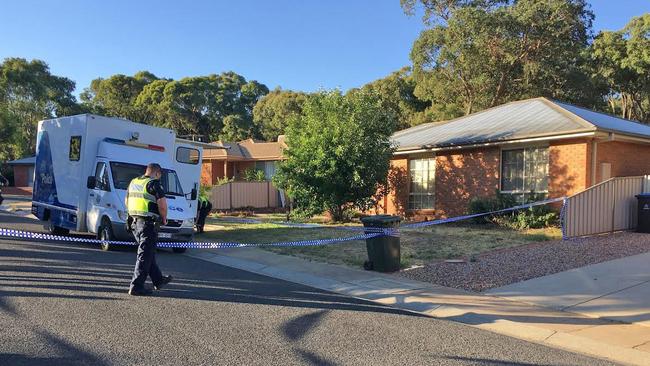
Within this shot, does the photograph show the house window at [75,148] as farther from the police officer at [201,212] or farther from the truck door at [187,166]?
the police officer at [201,212]

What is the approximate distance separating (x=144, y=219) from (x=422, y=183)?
44.5 feet

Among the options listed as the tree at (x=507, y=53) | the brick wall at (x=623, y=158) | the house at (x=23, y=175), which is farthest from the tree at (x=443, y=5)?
the house at (x=23, y=175)

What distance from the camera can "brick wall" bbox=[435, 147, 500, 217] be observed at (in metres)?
16.7

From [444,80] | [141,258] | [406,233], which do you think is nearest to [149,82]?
[444,80]

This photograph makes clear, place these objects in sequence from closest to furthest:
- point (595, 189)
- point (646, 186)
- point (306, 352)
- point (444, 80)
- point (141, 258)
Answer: point (306, 352), point (141, 258), point (595, 189), point (646, 186), point (444, 80)

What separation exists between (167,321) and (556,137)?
487 inches

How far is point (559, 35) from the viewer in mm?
28984

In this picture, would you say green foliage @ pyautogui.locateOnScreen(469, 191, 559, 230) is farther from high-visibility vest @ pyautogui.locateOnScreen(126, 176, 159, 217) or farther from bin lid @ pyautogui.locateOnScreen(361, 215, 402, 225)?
high-visibility vest @ pyautogui.locateOnScreen(126, 176, 159, 217)

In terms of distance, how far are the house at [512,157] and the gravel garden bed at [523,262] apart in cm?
329

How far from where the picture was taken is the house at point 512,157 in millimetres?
14680

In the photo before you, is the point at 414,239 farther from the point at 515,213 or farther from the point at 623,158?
the point at 623,158

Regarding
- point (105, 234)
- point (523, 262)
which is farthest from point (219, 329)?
point (105, 234)

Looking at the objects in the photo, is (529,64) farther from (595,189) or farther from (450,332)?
(450,332)

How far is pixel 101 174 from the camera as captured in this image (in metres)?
12.4
